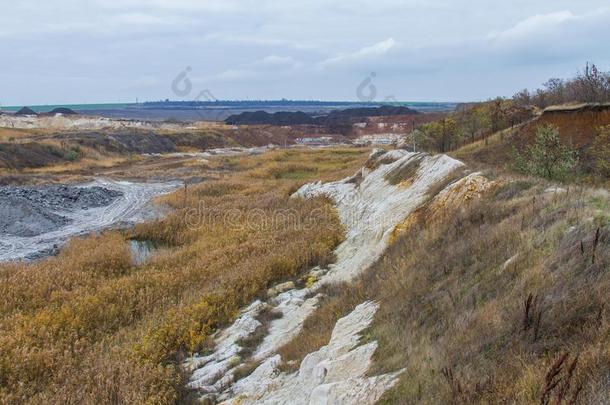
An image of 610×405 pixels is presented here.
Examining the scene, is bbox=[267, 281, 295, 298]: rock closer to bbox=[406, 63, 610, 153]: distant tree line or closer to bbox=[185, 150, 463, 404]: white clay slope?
bbox=[185, 150, 463, 404]: white clay slope

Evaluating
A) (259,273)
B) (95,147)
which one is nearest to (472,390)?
(259,273)

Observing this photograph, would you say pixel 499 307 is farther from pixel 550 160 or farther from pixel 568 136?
pixel 568 136

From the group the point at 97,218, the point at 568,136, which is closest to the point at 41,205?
the point at 97,218

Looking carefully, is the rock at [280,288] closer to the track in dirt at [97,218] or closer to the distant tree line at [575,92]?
the track in dirt at [97,218]

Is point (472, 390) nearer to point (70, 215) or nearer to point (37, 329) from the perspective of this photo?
point (37, 329)

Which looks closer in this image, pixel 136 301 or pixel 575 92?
pixel 136 301

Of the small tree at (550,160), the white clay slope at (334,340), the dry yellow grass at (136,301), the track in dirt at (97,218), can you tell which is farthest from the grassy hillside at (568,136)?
the track in dirt at (97,218)
